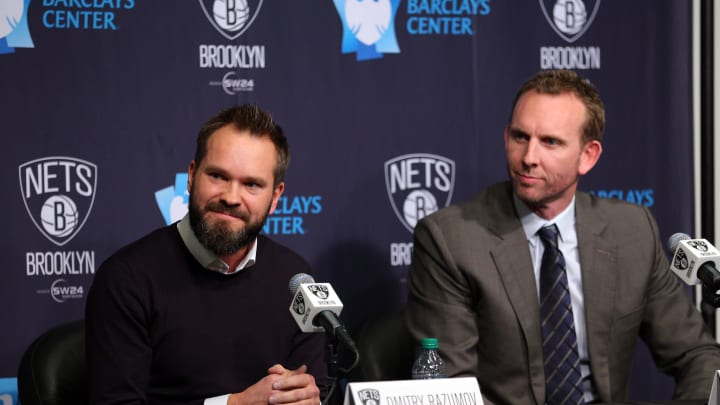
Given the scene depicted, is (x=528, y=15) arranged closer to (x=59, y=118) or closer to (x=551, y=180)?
(x=551, y=180)

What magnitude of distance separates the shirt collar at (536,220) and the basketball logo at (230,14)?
4.40ft

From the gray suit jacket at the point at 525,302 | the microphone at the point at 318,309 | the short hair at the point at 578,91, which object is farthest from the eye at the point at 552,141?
the microphone at the point at 318,309

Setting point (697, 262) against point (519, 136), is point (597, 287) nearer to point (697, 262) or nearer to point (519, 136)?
point (519, 136)

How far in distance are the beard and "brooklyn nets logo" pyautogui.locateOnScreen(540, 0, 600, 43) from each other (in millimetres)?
1988

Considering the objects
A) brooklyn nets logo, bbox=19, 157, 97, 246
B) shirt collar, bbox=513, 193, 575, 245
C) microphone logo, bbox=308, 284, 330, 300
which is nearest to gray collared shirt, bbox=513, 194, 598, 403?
shirt collar, bbox=513, 193, 575, 245

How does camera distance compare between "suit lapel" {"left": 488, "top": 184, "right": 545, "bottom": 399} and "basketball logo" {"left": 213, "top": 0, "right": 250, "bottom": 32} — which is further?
"basketball logo" {"left": 213, "top": 0, "right": 250, "bottom": 32}

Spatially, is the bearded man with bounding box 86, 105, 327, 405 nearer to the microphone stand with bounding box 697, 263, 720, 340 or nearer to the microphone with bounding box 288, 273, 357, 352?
the microphone with bounding box 288, 273, 357, 352

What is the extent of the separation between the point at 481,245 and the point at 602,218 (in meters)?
0.48

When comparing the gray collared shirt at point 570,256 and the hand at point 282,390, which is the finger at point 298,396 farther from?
the gray collared shirt at point 570,256

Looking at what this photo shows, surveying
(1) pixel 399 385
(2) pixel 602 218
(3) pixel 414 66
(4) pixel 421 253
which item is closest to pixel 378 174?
(3) pixel 414 66

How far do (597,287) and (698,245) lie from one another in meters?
0.81

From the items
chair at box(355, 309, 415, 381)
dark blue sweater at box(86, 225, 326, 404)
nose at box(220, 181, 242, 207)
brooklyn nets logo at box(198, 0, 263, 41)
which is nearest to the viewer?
dark blue sweater at box(86, 225, 326, 404)

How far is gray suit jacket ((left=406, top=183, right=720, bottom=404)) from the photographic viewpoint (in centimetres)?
289

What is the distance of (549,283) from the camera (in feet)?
9.64
